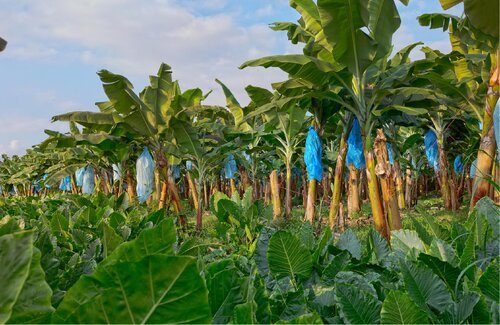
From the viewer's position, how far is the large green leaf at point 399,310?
72 centimetres

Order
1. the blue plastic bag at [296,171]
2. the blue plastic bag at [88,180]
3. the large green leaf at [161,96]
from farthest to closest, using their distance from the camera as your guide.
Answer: the blue plastic bag at [296,171], the blue plastic bag at [88,180], the large green leaf at [161,96]

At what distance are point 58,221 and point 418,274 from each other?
72.0 inches

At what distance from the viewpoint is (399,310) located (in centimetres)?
72

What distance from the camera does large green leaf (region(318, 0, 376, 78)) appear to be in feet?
17.0

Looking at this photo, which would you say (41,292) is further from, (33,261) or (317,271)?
(317,271)

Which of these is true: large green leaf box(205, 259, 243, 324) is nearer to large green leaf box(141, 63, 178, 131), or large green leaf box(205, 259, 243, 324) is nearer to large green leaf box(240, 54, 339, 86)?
large green leaf box(240, 54, 339, 86)

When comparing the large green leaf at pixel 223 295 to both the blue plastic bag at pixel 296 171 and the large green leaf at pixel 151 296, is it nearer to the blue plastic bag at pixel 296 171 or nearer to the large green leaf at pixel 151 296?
the large green leaf at pixel 151 296

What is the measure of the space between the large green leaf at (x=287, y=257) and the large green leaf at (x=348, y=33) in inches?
180

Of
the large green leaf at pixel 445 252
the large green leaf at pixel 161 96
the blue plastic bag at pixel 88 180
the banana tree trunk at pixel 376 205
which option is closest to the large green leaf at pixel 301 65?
the banana tree trunk at pixel 376 205

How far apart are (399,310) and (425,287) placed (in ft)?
0.65

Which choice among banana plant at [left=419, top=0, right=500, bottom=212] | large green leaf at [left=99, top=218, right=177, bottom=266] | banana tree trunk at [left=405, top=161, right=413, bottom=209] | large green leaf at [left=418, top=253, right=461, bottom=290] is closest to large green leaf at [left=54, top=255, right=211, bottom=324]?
large green leaf at [left=99, top=218, right=177, bottom=266]

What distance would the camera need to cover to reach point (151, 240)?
76 centimetres

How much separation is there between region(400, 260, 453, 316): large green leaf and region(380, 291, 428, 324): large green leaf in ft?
0.47

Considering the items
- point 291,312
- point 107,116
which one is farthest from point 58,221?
point 107,116
